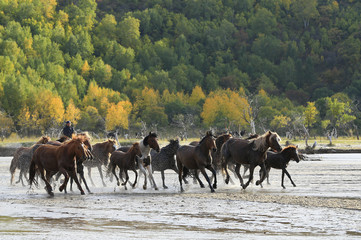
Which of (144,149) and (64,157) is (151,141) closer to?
(144,149)

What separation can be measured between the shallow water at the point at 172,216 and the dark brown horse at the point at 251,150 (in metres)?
0.89

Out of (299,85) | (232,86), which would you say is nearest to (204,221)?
(232,86)

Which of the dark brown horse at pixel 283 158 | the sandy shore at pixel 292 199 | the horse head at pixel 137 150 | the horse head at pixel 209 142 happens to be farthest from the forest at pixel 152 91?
the sandy shore at pixel 292 199

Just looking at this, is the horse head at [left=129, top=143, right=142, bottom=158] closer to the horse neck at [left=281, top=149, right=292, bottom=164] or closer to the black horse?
the black horse

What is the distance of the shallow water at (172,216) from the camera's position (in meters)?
11.7

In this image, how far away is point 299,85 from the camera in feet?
640

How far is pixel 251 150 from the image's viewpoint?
2106 centimetres

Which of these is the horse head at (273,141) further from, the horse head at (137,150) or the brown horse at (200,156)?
the horse head at (137,150)

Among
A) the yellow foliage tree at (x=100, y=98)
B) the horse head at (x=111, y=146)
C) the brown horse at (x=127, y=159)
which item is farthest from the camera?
the yellow foliage tree at (x=100, y=98)

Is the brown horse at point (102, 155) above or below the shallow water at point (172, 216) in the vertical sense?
above

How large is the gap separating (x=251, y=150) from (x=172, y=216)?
7.42 m

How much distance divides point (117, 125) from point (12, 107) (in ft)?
70.4

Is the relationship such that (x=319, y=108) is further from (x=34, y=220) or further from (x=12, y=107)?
(x=34, y=220)

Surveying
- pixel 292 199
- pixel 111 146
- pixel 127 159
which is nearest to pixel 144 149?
pixel 127 159
